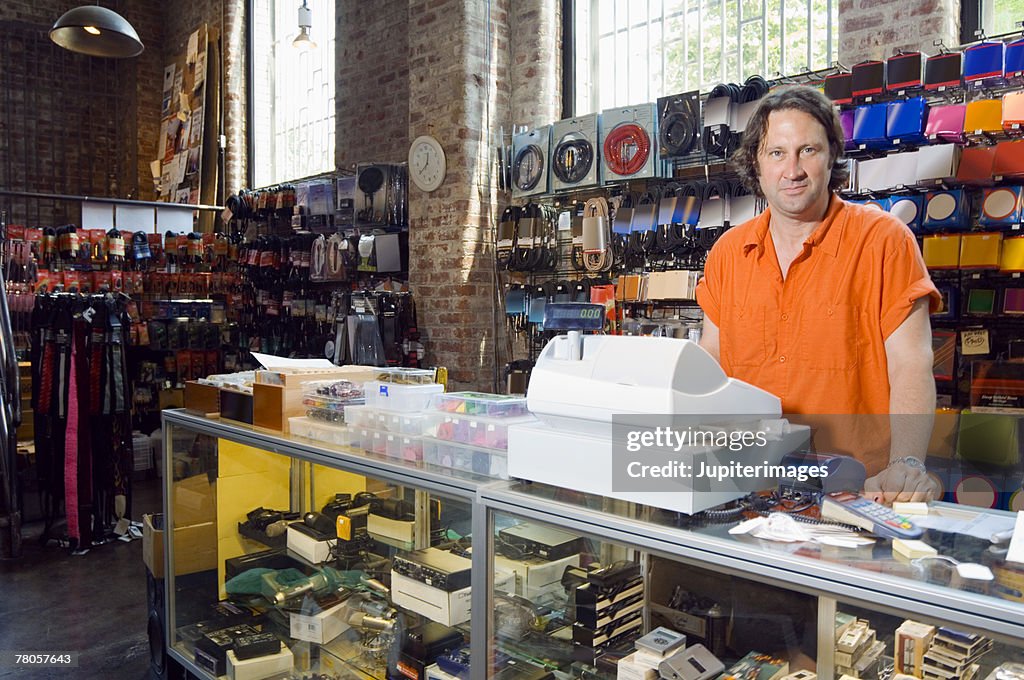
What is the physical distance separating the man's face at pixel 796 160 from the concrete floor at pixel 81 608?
9.92 feet

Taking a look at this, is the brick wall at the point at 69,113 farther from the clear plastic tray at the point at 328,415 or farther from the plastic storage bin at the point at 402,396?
the plastic storage bin at the point at 402,396

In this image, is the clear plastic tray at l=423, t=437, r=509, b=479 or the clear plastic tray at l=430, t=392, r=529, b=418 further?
the clear plastic tray at l=430, t=392, r=529, b=418

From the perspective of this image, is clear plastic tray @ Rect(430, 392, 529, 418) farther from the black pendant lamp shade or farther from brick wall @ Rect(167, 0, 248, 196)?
brick wall @ Rect(167, 0, 248, 196)

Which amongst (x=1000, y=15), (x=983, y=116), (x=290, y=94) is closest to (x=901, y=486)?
(x=983, y=116)

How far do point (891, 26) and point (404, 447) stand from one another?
11.1ft

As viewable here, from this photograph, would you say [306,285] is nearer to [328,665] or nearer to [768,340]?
[328,665]

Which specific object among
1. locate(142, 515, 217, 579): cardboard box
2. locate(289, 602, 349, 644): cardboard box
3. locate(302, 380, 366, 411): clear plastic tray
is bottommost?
locate(289, 602, 349, 644): cardboard box

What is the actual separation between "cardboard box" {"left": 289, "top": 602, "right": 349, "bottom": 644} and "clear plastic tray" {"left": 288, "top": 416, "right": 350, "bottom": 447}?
522mm

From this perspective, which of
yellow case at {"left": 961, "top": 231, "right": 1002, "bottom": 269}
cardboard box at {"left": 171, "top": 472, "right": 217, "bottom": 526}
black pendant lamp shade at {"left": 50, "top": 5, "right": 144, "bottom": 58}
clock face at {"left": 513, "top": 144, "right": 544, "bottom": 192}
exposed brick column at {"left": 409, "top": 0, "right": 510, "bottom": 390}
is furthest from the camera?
exposed brick column at {"left": 409, "top": 0, "right": 510, "bottom": 390}

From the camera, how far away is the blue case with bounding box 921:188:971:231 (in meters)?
3.31

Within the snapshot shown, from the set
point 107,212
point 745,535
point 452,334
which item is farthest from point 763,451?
point 107,212

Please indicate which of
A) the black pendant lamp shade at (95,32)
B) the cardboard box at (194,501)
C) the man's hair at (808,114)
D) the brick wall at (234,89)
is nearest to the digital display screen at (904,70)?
the man's hair at (808,114)

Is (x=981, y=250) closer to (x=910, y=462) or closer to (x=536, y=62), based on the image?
(x=910, y=462)

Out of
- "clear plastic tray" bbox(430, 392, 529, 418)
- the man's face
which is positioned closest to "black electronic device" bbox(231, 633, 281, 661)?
"clear plastic tray" bbox(430, 392, 529, 418)
